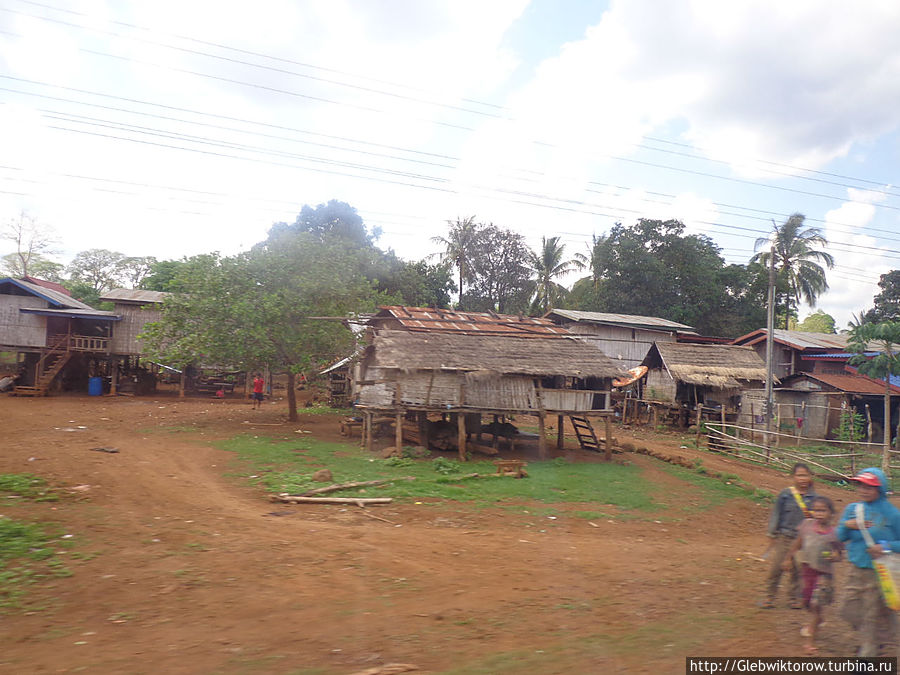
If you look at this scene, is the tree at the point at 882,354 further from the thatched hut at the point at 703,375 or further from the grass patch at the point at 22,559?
the grass patch at the point at 22,559

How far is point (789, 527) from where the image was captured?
5977 mm

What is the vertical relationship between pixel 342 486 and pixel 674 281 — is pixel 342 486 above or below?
below

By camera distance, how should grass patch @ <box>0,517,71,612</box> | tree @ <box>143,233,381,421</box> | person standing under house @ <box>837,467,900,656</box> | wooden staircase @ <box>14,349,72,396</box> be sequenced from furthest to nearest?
wooden staircase @ <box>14,349,72,396</box> < tree @ <box>143,233,381,421</box> < grass patch @ <box>0,517,71,612</box> < person standing under house @ <box>837,467,900,656</box>

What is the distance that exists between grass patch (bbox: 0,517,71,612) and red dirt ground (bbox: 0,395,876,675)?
7.9 inches

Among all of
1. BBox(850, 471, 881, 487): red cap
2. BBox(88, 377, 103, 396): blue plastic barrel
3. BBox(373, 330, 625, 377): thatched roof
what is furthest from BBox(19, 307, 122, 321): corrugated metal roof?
BBox(850, 471, 881, 487): red cap

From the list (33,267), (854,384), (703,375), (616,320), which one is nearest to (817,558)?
(703,375)

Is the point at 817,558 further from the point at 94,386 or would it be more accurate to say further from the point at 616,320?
the point at 94,386

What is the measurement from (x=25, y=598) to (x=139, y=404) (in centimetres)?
2282

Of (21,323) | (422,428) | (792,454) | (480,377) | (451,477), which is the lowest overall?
(451,477)

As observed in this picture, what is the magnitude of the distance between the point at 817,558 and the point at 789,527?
0.63 meters

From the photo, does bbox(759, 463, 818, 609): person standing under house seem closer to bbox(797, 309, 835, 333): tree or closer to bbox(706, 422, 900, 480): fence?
bbox(706, 422, 900, 480): fence

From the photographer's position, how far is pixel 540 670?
14.8 ft

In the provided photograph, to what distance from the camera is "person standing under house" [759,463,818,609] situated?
230 inches

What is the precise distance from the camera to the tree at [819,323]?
54.3 meters
